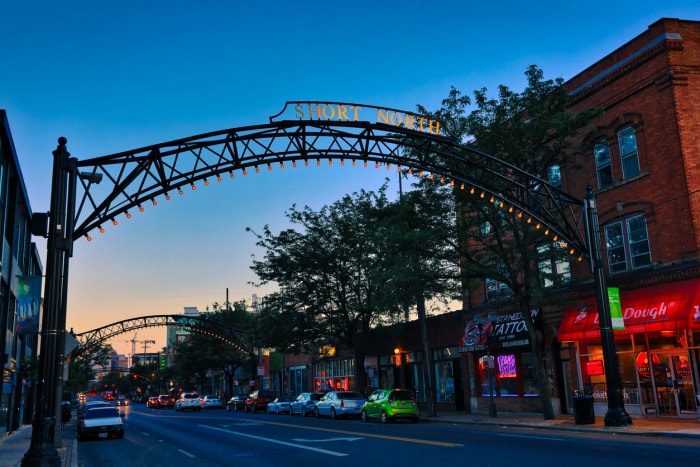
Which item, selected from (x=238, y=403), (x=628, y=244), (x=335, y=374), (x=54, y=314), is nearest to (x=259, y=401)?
(x=238, y=403)

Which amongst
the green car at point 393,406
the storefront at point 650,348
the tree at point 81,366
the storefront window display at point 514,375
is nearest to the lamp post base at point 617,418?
the storefront at point 650,348

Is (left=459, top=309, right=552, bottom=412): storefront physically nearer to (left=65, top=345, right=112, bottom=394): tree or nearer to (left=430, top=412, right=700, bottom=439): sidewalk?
(left=430, top=412, right=700, bottom=439): sidewalk

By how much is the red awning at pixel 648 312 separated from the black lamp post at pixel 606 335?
1.89 metres

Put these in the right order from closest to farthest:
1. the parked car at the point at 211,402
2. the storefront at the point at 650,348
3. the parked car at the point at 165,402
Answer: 1. the storefront at the point at 650,348
2. the parked car at the point at 211,402
3. the parked car at the point at 165,402

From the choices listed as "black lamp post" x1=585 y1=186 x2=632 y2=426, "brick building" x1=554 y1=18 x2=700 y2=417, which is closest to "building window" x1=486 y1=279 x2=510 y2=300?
"brick building" x1=554 y1=18 x2=700 y2=417

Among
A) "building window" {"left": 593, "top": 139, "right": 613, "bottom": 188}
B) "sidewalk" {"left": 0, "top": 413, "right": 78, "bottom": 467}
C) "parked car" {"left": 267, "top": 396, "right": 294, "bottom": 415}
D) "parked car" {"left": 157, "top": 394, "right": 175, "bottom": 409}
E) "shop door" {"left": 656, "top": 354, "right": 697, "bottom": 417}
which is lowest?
"parked car" {"left": 157, "top": 394, "right": 175, "bottom": 409}

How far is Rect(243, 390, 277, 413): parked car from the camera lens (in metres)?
46.9

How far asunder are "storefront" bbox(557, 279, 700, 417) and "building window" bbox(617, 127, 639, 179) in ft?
14.7

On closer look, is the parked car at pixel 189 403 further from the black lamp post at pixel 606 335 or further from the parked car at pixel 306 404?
the black lamp post at pixel 606 335

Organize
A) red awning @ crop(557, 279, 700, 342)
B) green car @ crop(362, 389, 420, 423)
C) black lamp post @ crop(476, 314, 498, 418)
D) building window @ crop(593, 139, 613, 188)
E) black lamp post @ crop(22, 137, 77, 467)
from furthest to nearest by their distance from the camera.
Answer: green car @ crop(362, 389, 420, 423) → black lamp post @ crop(476, 314, 498, 418) → building window @ crop(593, 139, 613, 188) → red awning @ crop(557, 279, 700, 342) → black lamp post @ crop(22, 137, 77, 467)

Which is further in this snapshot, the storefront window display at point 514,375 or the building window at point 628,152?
the storefront window display at point 514,375

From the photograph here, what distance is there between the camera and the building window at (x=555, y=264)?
2280cm

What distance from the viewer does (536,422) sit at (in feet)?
73.5

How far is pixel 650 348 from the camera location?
22.1 meters
